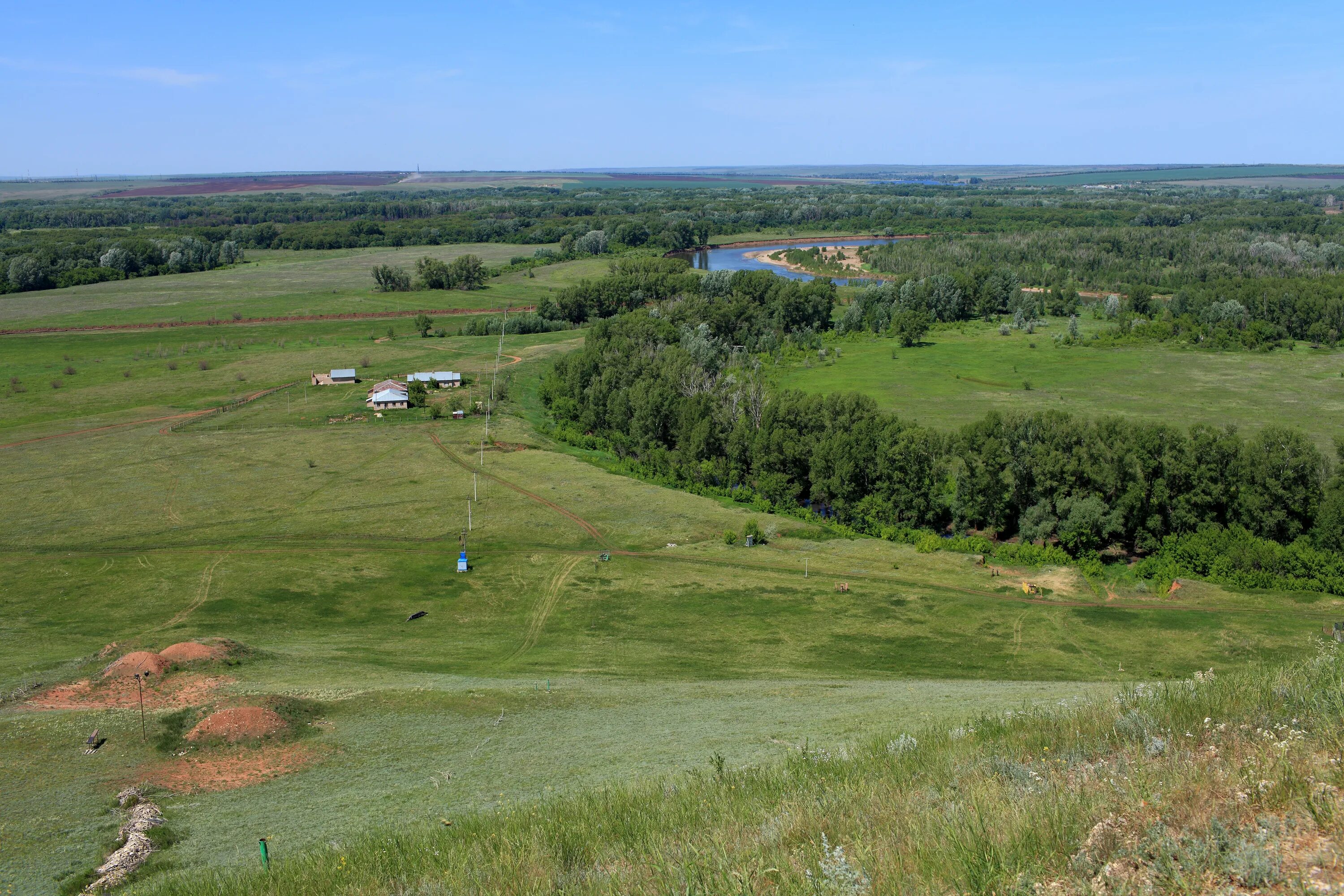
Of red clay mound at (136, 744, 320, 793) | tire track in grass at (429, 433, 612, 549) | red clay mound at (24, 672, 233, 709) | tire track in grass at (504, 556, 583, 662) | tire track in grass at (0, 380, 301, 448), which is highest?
red clay mound at (136, 744, 320, 793)

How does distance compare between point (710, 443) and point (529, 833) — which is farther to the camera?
point (710, 443)

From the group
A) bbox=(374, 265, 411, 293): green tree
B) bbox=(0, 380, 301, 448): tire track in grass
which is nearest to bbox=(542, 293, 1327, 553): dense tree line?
bbox=(0, 380, 301, 448): tire track in grass

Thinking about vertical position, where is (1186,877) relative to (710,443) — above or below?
above

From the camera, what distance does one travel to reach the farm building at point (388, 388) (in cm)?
7388

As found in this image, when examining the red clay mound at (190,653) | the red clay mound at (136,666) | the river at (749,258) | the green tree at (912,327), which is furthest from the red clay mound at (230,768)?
the river at (749,258)

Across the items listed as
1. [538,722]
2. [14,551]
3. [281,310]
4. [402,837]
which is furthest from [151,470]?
[281,310]

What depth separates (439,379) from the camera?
258 feet

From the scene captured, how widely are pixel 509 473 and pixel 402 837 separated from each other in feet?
144

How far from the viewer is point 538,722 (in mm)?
22469

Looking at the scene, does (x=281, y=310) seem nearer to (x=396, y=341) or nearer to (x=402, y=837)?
(x=396, y=341)

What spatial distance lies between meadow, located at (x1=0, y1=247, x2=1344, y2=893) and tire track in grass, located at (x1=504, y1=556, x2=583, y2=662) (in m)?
0.14

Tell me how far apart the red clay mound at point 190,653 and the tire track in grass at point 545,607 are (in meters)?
9.32

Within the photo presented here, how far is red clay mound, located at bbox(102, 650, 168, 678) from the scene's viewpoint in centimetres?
2477

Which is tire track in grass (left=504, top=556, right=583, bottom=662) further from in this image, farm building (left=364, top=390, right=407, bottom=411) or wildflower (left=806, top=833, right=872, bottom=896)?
farm building (left=364, top=390, right=407, bottom=411)
